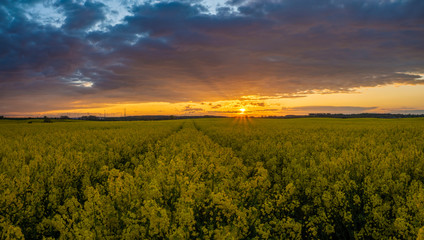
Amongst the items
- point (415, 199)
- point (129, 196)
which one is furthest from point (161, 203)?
point (415, 199)

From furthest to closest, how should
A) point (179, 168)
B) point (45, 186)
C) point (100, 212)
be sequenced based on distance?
point (45, 186), point (179, 168), point (100, 212)

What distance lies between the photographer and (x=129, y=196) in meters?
4.37

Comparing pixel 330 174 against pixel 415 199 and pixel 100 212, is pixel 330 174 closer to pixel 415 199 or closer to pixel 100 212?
pixel 415 199

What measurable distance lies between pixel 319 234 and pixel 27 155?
11.3m

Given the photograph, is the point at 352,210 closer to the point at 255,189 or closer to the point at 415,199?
the point at 415,199

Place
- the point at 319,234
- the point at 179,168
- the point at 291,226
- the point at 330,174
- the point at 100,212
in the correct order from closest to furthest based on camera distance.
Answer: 1. the point at 100,212
2. the point at 291,226
3. the point at 179,168
4. the point at 319,234
5. the point at 330,174

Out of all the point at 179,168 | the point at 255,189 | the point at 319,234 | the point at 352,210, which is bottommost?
the point at 319,234

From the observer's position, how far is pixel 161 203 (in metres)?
4.29

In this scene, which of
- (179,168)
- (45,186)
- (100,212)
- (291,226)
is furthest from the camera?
(45,186)

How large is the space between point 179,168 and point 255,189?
1.92 metres

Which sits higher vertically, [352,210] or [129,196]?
[129,196]

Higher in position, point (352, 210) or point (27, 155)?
point (27, 155)

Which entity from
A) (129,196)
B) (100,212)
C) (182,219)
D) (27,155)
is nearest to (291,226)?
(182,219)

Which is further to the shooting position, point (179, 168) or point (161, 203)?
point (179, 168)
